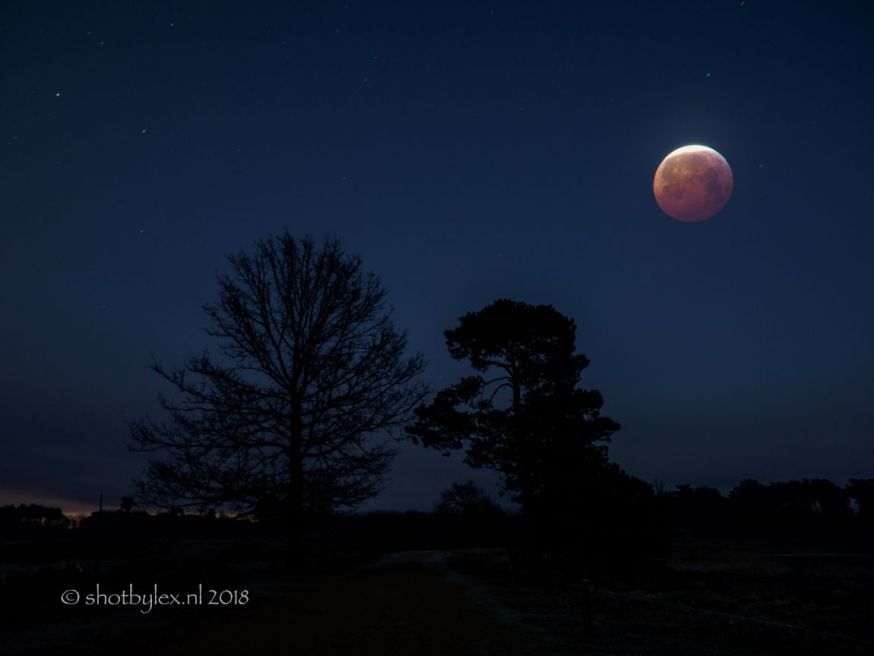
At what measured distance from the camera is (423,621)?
33.6 ft

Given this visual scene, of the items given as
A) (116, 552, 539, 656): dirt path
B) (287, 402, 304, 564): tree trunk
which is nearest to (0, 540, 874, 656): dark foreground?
(116, 552, 539, 656): dirt path

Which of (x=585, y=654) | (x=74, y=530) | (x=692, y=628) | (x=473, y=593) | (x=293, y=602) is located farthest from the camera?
(x=74, y=530)

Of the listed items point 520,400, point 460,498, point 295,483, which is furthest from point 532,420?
point 460,498

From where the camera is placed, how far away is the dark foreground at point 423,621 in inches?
316

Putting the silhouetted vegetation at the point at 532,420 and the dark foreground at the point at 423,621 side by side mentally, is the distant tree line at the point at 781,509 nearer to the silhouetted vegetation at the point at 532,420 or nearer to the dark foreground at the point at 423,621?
the silhouetted vegetation at the point at 532,420

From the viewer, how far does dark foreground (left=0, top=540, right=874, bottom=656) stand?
316 inches

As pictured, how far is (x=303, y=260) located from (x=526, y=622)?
14.4 metres

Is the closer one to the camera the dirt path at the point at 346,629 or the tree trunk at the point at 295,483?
the dirt path at the point at 346,629

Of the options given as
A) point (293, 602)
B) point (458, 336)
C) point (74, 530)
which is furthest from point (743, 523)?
point (74, 530)

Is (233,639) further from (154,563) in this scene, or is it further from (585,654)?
(154,563)

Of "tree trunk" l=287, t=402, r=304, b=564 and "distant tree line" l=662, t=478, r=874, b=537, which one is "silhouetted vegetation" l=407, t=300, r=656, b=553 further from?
"distant tree line" l=662, t=478, r=874, b=537

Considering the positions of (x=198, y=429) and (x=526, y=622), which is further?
(x=198, y=429)

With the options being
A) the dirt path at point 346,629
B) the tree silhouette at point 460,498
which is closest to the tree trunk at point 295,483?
the dirt path at point 346,629

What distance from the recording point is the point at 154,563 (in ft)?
52.3
